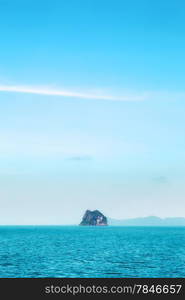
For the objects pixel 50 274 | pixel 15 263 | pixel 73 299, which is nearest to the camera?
pixel 73 299

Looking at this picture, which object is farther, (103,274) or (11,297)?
(103,274)

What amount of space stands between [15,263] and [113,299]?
5700 centimetres

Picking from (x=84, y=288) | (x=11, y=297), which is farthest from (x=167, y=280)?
(x=11, y=297)

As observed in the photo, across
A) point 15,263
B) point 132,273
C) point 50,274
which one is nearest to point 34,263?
point 15,263

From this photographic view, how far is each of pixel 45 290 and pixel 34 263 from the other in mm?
56029

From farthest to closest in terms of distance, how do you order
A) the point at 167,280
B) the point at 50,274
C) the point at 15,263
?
the point at 15,263, the point at 50,274, the point at 167,280

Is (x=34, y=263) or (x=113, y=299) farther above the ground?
(x=113, y=299)

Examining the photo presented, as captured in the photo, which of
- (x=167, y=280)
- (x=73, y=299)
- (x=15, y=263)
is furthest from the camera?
(x=15, y=263)

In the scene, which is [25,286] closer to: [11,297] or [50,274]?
[11,297]

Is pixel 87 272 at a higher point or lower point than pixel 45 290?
lower

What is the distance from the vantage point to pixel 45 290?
13.9 m

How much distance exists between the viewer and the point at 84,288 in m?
14.3

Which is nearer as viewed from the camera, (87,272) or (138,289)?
(138,289)

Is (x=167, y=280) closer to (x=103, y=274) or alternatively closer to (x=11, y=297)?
(x=11, y=297)
